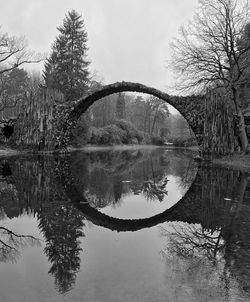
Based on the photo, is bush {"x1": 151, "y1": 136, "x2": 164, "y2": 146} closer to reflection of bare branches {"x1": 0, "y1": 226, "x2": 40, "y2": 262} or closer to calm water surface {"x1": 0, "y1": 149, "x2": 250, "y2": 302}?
calm water surface {"x1": 0, "y1": 149, "x2": 250, "y2": 302}

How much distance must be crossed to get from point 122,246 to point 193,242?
3.54 ft

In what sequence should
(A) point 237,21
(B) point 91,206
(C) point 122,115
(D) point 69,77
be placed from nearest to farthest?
1. (B) point 91,206
2. (A) point 237,21
3. (D) point 69,77
4. (C) point 122,115

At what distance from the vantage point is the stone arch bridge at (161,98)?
20047 millimetres

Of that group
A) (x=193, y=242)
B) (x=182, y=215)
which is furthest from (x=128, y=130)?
(x=193, y=242)

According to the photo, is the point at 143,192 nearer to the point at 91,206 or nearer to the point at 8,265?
the point at 91,206

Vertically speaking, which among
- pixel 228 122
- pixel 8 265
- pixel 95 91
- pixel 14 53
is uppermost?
pixel 14 53

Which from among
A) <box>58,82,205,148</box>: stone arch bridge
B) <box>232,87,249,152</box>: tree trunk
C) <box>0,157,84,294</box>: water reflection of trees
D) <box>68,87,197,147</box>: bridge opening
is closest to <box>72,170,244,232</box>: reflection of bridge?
<box>0,157,84,294</box>: water reflection of trees

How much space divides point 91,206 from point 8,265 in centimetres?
314

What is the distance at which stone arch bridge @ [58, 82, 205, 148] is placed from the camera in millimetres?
20047

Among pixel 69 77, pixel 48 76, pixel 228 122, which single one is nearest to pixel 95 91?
pixel 228 122

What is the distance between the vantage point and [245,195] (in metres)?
8.15

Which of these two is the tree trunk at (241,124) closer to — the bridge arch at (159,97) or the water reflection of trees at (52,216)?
the bridge arch at (159,97)

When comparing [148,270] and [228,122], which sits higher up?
[228,122]

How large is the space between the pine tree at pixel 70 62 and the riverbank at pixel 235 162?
69.9 feet
